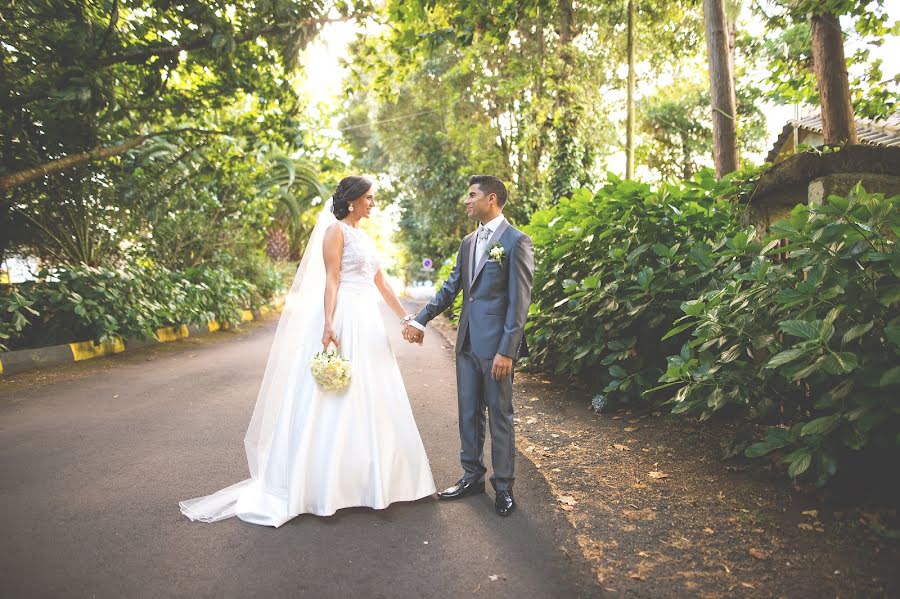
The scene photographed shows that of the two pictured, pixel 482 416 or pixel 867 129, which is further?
pixel 867 129

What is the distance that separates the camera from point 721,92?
24.4ft

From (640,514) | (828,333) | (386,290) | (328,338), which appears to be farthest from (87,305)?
(828,333)

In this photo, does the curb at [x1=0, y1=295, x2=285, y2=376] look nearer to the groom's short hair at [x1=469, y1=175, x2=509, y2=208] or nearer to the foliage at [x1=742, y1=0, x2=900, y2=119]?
the groom's short hair at [x1=469, y1=175, x2=509, y2=208]

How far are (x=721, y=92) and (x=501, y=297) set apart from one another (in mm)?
5483

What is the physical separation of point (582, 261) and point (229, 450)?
4.03m

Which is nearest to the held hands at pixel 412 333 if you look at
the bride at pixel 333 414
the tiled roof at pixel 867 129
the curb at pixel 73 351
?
the bride at pixel 333 414

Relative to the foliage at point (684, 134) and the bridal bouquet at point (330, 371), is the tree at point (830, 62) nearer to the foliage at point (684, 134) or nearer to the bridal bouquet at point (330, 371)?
the bridal bouquet at point (330, 371)

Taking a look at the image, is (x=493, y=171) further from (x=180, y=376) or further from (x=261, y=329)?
(x=180, y=376)

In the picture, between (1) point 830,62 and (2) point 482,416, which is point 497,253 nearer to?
(2) point 482,416

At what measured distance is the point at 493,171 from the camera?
19219 mm

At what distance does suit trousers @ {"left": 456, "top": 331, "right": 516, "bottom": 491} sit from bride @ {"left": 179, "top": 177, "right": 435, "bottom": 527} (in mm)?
346

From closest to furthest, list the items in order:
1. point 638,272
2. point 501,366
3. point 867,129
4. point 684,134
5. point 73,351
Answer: point 501,366 → point 638,272 → point 73,351 → point 867,129 → point 684,134

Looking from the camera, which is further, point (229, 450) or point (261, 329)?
point (261, 329)

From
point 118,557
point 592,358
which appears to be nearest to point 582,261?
point 592,358
